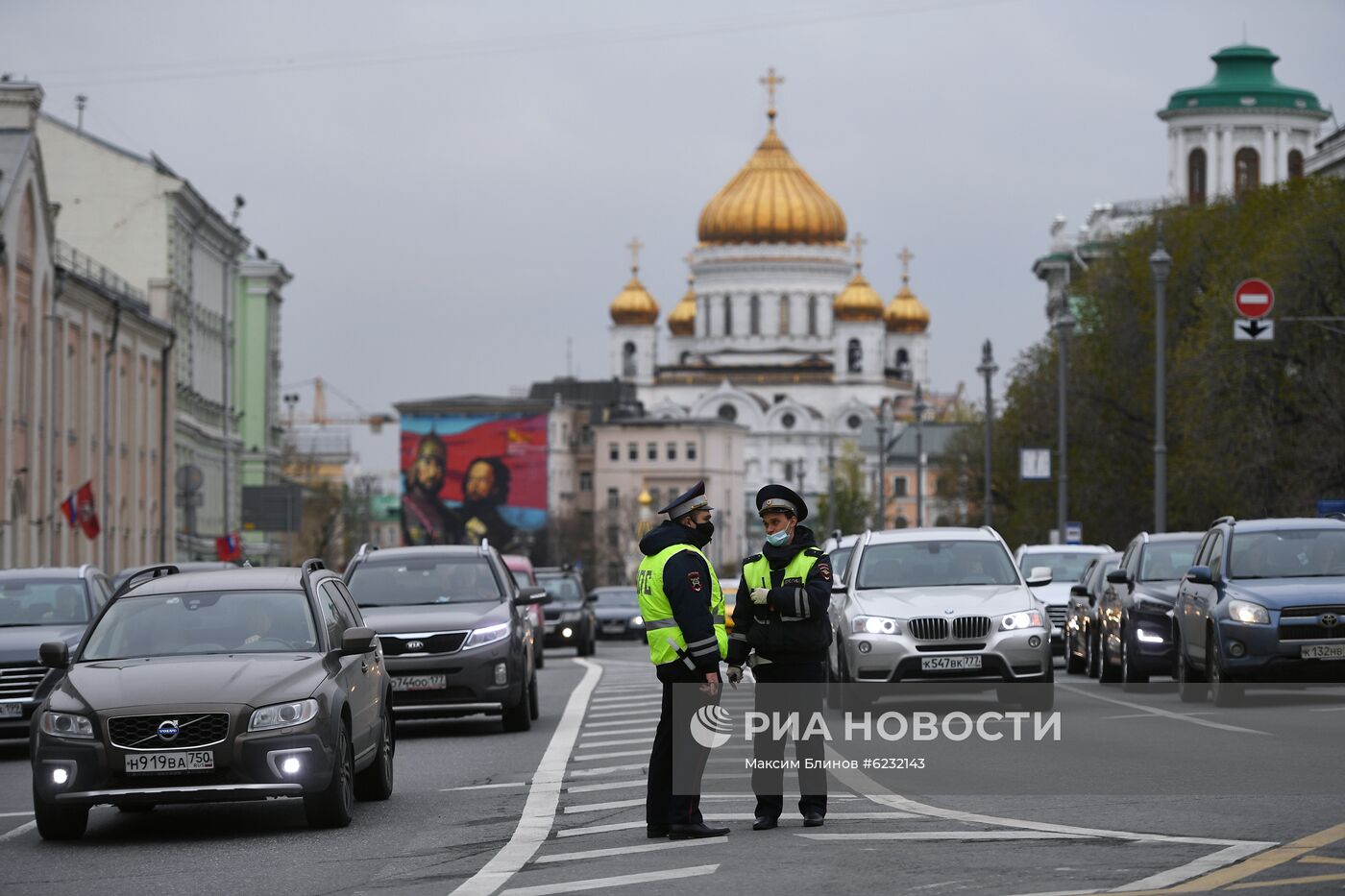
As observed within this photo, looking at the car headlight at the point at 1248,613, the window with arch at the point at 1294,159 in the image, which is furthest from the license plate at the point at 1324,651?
the window with arch at the point at 1294,159

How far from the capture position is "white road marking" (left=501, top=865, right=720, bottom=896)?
10969 mm

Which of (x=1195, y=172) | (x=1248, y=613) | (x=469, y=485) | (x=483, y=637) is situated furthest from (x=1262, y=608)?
(x=469, y=485)

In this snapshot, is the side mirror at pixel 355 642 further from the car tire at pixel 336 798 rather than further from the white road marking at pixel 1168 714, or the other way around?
the white road marking at pixel 1168 714

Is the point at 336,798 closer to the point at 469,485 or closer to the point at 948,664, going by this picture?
the point at 948,664

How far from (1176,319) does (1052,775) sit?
5144cm

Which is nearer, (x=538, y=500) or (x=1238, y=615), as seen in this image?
(x=1238, y=615)

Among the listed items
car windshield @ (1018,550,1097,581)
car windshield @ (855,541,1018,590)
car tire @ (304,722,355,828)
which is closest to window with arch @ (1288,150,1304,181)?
car windshield @ (1018,550,1097,581)

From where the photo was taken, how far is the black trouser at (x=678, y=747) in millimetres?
12703

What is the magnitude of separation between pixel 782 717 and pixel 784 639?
A: 38 cm

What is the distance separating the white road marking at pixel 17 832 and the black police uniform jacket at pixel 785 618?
Answer: 419cm

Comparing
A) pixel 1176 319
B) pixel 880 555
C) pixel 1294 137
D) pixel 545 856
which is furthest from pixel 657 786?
pixel 1294 137

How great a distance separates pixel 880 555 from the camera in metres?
23.7

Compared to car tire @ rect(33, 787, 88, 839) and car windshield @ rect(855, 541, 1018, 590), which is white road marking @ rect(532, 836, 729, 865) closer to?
car tire @ rect(33, 787, 88, 839)

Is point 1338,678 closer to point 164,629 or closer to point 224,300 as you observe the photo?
point 164,629
